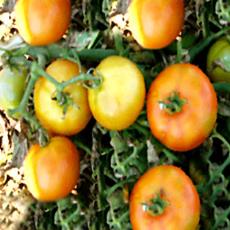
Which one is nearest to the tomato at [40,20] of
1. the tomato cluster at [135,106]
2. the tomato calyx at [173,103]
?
the tomato cluster at [135,106]

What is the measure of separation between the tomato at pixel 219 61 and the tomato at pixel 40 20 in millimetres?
276

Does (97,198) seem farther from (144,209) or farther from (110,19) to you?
(110,19)

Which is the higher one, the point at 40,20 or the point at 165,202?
the point at 40,20

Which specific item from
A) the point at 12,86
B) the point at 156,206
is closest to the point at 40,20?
the point at 12,86

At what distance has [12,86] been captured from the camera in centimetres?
139

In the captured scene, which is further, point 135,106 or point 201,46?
point 201,46

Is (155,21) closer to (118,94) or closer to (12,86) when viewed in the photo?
(118,94)

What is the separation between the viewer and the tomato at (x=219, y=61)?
4.30ft

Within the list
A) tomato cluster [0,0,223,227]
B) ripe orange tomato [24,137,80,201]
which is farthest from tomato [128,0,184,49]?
ripe orange tomato [24,137,80,201]

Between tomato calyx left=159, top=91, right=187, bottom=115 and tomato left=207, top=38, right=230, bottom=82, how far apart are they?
0.43ft

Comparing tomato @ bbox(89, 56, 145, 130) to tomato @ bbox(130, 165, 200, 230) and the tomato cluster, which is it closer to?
the tomato cluster

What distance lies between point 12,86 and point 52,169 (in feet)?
0.59

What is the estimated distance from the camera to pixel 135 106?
49.6 inches

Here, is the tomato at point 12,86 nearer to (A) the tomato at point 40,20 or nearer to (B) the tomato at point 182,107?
(A) the tomato at point 40,20
